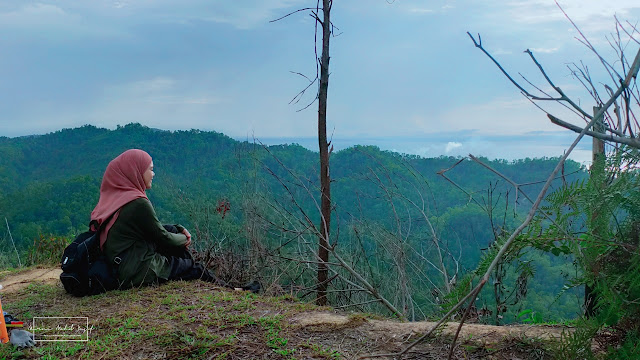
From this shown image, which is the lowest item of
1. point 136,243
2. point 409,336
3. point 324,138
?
point 409,336

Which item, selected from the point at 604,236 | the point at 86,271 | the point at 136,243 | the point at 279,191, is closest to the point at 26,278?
the point at 86,271

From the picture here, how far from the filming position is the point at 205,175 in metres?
14.1

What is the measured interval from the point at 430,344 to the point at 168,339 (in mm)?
1844

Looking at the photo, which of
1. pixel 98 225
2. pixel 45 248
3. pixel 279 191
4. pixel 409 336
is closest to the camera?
pixel 409 336

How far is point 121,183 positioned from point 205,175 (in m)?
9.03

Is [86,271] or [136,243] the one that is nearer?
[86,271]

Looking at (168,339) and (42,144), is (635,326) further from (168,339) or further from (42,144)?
(42,144)

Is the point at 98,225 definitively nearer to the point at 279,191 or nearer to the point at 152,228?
the point at 152,228

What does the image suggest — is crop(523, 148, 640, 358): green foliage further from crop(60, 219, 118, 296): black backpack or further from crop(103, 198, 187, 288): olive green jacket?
crop(60, 219, 118, 296): black backpack

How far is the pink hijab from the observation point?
505 cm

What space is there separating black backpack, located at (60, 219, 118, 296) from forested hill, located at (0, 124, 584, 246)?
6.66ft

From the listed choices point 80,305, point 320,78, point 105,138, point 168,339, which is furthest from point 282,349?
point 105,138

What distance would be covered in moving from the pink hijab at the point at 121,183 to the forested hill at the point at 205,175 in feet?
4.66

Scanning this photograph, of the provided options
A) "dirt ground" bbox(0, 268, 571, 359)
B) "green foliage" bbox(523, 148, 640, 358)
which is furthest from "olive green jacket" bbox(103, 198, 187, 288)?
"green foliage" bbox(523, 148, 640, 358)
